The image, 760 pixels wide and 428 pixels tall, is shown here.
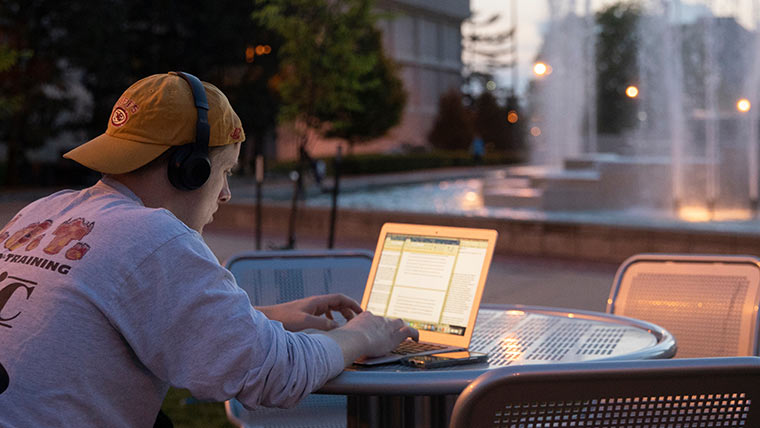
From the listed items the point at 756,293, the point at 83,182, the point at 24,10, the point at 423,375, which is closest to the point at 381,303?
the point at 423,375

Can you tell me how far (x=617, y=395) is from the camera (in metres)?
1.78

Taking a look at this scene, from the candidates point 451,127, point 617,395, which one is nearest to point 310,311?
point 617,395

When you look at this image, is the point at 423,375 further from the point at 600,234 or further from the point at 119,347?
the point at 600,234

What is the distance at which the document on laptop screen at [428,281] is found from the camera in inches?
106

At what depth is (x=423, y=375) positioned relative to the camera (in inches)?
94.3

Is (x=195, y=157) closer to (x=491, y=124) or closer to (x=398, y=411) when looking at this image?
(x=398, y=411)

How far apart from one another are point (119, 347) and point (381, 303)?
40.4 inches

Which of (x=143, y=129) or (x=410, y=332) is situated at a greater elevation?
(x=143, y=129)

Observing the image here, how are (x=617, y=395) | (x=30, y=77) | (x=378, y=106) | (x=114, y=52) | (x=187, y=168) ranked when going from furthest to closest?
1. (x=378, y=106)
2. (x=114, y=52)
3. (x=30, y=77)
4. (x=187, y=168)
5. (x=617, y=395)

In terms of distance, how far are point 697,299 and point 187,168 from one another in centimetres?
267

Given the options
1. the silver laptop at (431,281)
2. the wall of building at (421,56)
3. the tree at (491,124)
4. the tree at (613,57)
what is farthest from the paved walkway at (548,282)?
the tree at (491,124)

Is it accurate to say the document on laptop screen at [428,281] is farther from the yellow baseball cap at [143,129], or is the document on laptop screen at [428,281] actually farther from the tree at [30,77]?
the tree at [30,77]

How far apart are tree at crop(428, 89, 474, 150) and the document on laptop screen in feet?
170

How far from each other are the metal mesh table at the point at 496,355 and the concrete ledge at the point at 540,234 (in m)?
6.66
